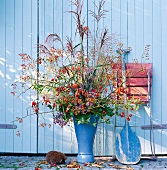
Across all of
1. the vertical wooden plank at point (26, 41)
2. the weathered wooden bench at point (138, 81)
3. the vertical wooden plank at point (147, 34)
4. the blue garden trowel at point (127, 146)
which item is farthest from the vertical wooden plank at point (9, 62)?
the vertical wooden plank at point (147, 34)

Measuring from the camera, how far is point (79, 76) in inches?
204

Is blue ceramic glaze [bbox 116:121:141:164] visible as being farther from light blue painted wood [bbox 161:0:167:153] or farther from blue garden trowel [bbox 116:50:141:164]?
light blue painted wood [bbox 161:0:167:153]

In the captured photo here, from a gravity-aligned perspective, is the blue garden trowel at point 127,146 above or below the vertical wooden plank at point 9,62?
below

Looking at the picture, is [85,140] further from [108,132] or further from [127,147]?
[108,132]

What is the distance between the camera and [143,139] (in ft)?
18.7

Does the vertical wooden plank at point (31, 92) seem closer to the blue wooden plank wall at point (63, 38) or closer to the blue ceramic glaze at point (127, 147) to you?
the blue wooden plank wall at point (63, 38)

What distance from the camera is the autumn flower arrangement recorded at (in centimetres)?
504

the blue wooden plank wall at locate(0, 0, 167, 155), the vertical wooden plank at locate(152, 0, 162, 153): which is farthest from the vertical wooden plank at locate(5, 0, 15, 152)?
the vertical wooden plank at locate(152, 0, 162, 153)

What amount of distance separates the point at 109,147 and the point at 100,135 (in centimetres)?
18

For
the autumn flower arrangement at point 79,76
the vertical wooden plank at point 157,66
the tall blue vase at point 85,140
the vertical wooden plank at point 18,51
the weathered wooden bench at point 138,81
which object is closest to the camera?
the autumn flower arrangement at point 79,76

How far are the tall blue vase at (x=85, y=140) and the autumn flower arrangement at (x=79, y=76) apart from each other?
5.0 inches

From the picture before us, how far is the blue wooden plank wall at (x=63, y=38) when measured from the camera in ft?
18.7

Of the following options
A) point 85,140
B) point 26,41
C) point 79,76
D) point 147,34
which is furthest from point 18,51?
point 147,34

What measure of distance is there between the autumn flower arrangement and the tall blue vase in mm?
128
